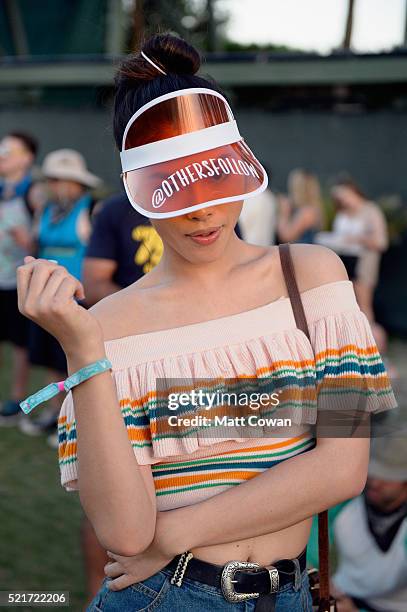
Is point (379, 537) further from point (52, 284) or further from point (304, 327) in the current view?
point (52, 284)

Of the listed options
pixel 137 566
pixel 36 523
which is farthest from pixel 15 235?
pixel 137 566

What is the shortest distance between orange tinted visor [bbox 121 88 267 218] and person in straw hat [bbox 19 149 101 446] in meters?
3.94

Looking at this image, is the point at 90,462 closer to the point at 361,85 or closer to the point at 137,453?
the point at 137,453

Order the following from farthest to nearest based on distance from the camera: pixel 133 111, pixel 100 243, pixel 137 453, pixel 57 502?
1. pixel 57 502
2. pixel 100 243
3. pixel 133 111
4. pixel 137 453

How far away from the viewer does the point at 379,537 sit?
11.2ft

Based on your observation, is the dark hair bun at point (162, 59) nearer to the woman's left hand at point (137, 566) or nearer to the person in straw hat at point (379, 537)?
the woman's left hand at point (137, 566)

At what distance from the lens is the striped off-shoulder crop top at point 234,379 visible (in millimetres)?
1597

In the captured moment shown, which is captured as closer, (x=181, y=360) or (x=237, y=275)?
(x=181, y=360)

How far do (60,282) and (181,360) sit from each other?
1.19 ft

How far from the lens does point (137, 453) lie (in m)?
1.57

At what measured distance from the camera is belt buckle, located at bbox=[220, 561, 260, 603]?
1585mm

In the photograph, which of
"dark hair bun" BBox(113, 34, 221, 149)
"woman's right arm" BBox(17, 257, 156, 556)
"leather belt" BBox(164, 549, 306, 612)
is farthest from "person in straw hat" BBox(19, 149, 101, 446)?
"woman's right arm" BBox(17, 257, 156, 556)

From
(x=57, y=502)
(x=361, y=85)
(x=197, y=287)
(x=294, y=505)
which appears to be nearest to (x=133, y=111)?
(x=197, y=287)

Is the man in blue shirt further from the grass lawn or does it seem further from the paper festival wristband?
the paper festival wristband
